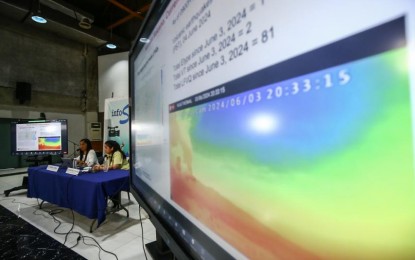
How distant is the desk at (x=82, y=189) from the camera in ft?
7.95

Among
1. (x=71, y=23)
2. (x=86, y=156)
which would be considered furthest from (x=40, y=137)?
(x=71, y=23)

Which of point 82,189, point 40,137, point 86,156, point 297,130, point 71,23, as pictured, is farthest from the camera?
point 71,23

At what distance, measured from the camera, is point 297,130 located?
0.37 meters

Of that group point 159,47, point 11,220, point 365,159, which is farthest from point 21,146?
point 365,159

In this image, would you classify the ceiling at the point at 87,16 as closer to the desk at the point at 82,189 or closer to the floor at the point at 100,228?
the desk at the point at 82,189

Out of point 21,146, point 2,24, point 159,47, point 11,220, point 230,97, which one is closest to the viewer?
point 230,97

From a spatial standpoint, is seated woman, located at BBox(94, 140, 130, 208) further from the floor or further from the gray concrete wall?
the gray concrete wall

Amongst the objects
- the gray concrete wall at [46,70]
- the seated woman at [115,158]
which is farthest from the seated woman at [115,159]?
the gray concrete wall at [46,70]

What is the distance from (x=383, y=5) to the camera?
0.27 meters

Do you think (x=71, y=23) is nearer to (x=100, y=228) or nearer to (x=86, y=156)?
(x=86, y=156)

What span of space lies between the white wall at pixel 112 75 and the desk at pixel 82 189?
15.1 feet

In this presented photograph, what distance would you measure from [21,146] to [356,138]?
5647mm

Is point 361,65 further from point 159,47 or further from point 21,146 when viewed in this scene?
point 21,146

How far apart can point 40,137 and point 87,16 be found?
157 inches
